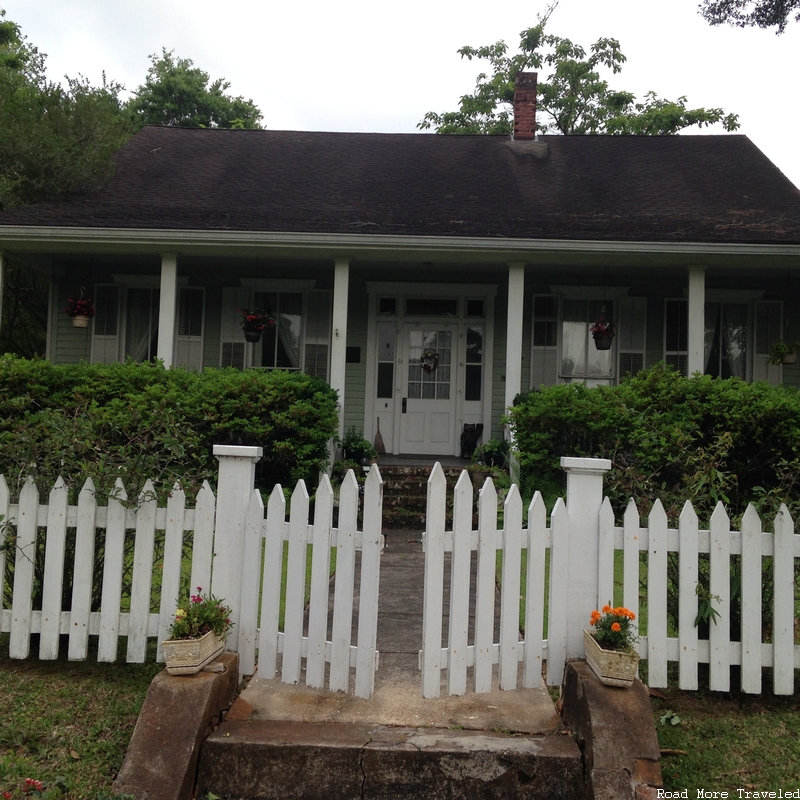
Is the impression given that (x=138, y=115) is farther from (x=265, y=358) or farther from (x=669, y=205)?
(x=669, y=205)

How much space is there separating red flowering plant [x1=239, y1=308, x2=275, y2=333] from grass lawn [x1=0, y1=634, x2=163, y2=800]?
292 inches

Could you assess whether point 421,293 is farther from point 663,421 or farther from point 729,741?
point 729,741

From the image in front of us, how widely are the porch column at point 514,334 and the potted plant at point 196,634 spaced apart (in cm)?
680

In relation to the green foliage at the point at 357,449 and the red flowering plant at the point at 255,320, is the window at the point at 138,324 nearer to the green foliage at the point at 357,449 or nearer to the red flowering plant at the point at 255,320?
the red flowering plant at the point at 255,320

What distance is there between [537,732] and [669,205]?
10.2 m

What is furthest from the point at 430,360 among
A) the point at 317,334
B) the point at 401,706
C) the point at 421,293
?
the point at 401,706

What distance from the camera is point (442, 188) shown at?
12.1 metres

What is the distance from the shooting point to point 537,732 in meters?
3.08

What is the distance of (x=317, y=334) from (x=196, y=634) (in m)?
8.79

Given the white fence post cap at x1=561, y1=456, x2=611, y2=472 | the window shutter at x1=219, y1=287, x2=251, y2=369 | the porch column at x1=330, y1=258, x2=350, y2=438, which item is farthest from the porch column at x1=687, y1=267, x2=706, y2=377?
the white fence post cap at x1=561, y1=456, x2=611, y2=472

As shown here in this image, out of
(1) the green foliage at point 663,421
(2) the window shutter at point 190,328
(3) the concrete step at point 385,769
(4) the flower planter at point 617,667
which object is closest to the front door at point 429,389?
A: (1) the green foliage at point 663,421

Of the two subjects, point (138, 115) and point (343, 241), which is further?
point (138, 115)

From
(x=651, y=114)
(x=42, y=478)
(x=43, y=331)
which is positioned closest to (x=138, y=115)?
(x=43, y=331)

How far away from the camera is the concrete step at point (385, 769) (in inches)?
111
